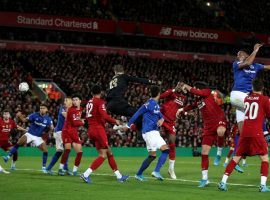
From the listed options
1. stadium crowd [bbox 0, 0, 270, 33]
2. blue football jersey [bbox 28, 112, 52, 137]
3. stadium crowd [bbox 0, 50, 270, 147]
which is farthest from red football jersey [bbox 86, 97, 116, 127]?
stadium crowd [bbox 0, 0, 270, 33]

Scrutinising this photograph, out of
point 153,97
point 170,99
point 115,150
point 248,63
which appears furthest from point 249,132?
point 115,150

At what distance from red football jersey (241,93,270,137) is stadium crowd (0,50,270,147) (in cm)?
1797

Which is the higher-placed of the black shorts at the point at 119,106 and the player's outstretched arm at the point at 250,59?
the player's outstretched arm at the point at 250,59

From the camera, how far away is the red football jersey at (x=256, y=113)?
13266 millimetres

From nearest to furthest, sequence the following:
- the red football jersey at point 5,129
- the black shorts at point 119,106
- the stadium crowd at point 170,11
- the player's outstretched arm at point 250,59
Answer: the player's outstretched arm at point 250,59 → the black shorts at point 119,106 → the red football jersey at point 5,129 → the stadium crowd at point 170,11

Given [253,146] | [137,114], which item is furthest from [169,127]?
[253,146]

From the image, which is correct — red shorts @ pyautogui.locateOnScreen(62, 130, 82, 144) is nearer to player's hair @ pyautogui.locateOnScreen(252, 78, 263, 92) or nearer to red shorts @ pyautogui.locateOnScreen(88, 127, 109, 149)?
red shorts @ pyautogui.locateOnScreen(88, 127, 109, 149)

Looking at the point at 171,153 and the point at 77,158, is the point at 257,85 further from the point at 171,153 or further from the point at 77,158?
the point at 77,158

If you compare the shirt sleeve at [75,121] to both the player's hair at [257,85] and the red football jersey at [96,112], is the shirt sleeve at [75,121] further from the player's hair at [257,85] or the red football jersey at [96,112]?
the player's hair at [257,85]

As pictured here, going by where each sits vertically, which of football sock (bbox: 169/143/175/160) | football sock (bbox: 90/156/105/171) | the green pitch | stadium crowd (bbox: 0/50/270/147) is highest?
stadium crowd (bbox: 0/50/270/147)

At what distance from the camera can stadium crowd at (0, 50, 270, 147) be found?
114 ft

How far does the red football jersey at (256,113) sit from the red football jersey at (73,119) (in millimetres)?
6391

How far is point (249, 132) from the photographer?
13289 millimetres

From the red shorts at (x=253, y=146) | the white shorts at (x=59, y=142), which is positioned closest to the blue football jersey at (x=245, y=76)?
the red shorts at (x=253, y=146)
